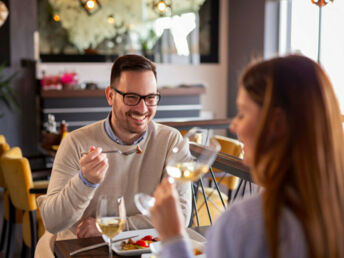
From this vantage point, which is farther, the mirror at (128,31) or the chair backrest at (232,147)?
the mirror at (128,31)

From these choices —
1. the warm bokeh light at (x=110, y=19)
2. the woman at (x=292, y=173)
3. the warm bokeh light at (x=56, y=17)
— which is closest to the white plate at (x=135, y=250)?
the woman at (x=292, y=173)

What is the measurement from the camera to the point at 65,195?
185 cm

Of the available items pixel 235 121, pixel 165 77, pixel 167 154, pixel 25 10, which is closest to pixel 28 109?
pixel 25 10

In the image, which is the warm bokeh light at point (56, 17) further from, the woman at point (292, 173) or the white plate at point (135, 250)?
the woman at point (292, 173)

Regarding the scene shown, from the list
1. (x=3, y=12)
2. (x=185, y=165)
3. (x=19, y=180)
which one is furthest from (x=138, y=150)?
(x=3, y=12)

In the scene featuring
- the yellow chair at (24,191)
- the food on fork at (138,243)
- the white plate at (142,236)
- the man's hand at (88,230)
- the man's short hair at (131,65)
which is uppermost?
the man's short hair at (131,65)

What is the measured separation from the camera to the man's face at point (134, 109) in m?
2.15

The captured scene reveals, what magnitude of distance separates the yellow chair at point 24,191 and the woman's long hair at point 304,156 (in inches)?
98.1

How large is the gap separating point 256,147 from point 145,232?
3.02 feet

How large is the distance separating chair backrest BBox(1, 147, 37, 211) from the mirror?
4.60 meters

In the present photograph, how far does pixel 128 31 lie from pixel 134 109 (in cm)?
622

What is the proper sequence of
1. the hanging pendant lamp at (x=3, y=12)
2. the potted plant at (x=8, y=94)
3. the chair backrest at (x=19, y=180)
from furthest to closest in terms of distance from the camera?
the potted plant at (x=8, y=94) < the hanging pendant lamp at (x=3, y=12) < the chair backrest at (x=19, y=180)

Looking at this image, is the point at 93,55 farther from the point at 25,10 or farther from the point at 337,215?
the point at 337,215

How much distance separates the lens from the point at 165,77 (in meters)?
8.43
